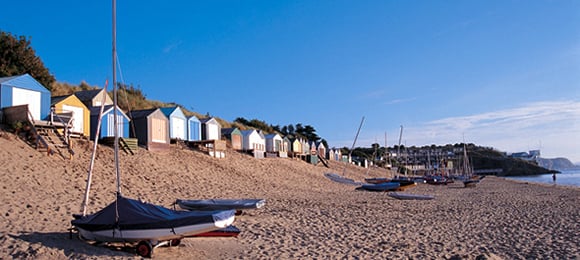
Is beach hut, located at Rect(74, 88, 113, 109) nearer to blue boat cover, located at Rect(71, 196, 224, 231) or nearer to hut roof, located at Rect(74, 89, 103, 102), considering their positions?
hut roof, located at Rect(74, 89, 103, 102)

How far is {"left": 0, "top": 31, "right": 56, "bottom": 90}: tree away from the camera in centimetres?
2955

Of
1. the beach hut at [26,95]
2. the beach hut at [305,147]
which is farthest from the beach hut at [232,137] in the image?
the beach hut at [26,95]

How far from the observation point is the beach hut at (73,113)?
22312mm

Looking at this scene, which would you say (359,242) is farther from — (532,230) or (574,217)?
(574,217)

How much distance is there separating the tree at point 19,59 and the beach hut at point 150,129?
810cm

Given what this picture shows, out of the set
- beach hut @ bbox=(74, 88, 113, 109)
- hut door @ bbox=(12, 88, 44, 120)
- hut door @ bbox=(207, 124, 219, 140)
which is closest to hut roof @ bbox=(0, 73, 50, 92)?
hut door @ bbox=(12, 88, 44, 120)

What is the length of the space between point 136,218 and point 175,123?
24.2 metres

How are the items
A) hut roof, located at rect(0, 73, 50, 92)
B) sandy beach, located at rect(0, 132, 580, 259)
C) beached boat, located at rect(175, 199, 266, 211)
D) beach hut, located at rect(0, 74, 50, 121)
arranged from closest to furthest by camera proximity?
sandy beach, located at rect(0, 132, 580, 259), beached boat, located at rect(175, 199, 266, 211), beach hut, located at rect(0, 74, 50, 121), hut roof, located at rect(0, 73, 50, 92)

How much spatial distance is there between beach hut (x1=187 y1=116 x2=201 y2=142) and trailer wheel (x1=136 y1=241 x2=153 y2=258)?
25.5 meters

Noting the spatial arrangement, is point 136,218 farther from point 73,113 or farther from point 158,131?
point 158,131

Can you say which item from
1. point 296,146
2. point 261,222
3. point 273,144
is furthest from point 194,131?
point 296,146

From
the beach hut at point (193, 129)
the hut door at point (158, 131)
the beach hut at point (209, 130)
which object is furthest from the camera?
the beach hut at point (209, 130)

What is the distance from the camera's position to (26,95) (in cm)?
2211

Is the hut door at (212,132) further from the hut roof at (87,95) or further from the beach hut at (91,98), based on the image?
the hut roof at (87,95)
